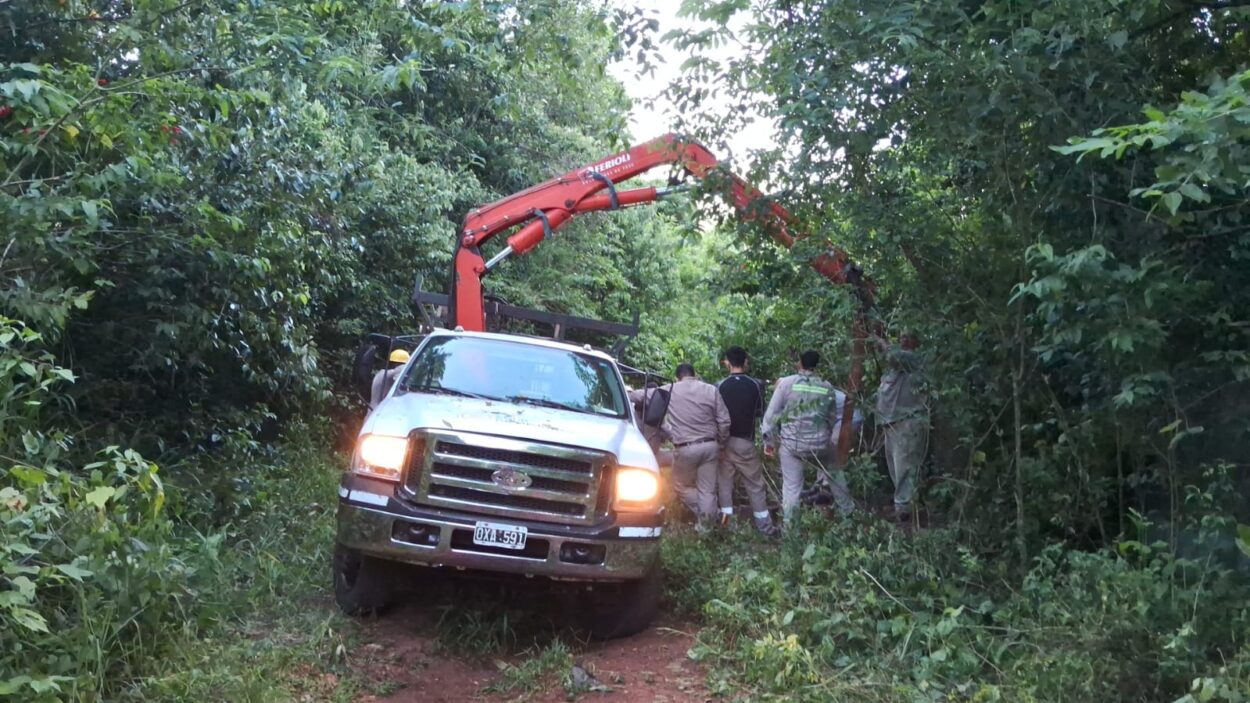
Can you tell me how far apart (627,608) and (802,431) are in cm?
342

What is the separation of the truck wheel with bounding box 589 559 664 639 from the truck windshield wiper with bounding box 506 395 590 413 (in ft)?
4.25

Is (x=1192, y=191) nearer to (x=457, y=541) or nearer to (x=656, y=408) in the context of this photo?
(x=457, y=541)

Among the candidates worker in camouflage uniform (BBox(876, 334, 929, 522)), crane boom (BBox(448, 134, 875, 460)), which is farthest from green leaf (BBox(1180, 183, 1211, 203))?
crane boom (BBox(448, 134, 875, 460))

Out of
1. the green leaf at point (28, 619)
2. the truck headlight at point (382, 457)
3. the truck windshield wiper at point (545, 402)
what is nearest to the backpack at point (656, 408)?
the truck windshield wiper at point (545, 402)

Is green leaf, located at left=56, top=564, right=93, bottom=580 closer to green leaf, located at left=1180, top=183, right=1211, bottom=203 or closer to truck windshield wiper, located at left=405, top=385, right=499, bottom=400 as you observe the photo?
truck windshield wiper, located at left=405, top=385, right=499, bottom=400

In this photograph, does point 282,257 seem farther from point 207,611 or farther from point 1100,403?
point 1100,403

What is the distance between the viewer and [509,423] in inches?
279

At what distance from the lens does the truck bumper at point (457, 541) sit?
6633 millimetres

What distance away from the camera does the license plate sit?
6.65m

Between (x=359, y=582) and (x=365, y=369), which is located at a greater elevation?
(x=365, y=369)

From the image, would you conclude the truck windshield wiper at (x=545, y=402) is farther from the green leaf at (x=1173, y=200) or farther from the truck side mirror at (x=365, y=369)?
the green leaf at (x=1173, y=200)

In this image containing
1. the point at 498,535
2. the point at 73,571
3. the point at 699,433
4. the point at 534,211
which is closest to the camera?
the point at 73,571

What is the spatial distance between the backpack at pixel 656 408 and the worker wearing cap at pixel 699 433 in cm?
166

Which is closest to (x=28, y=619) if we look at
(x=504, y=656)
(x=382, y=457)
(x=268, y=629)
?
(x=268, y=629)
